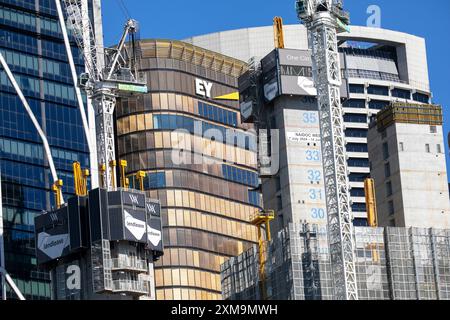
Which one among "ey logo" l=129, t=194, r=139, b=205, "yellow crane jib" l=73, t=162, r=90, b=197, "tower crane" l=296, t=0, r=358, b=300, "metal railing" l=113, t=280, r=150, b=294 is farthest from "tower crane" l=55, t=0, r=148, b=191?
"tower crane" l=296, t=0, r=358, b=300

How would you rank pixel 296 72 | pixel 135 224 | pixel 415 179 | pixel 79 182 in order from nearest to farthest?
pixel 135 224
pixel 415 179
pixel 296 72
pixel 79 182

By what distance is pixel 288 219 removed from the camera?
175500mm

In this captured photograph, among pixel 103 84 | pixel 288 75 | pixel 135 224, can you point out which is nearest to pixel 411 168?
pixel 288 75

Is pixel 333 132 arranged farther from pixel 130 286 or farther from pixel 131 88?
pixel 131 88

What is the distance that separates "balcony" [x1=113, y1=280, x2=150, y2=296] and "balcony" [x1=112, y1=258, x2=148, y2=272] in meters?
1.76

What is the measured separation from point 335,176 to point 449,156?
46786mm

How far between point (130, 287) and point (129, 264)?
3.20 meters

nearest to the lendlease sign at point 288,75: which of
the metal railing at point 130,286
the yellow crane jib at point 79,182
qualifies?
the yellow crane jib at point 79,182

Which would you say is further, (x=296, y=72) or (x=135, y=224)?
(x=296, y=72)

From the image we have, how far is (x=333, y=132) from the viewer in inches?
5782

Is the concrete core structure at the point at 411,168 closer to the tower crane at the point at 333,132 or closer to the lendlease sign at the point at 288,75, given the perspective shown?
the lendlease sign at the point at 288,75

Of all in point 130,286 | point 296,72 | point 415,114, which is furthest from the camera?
point 296,72

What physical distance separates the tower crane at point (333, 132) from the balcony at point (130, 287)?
34800 mm
